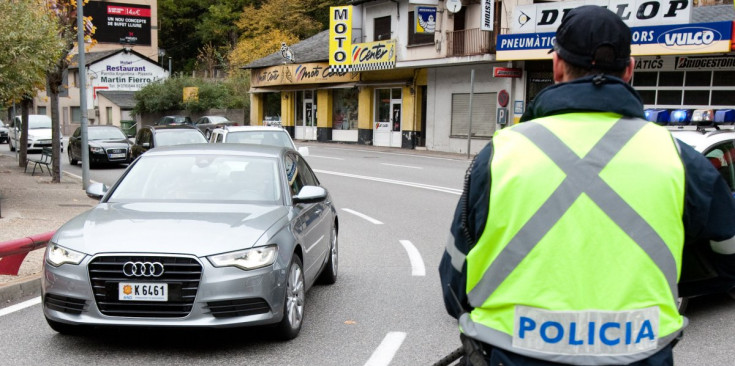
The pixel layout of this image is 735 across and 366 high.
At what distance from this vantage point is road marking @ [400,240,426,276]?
7.67 m

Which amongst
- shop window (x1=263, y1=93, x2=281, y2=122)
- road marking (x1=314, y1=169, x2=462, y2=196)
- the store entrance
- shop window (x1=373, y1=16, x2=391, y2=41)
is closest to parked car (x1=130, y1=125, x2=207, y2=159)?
road marking (x1=314, y1=169, x2=462, y2=196)

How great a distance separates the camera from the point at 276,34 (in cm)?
5706

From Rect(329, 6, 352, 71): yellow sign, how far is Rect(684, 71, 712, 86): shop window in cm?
1685

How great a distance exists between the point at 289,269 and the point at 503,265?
3.51 m

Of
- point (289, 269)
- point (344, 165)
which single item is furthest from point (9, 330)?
point (344, 165)

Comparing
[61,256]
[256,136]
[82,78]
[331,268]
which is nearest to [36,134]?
[82,78]

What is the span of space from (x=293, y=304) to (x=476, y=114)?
25734 mm

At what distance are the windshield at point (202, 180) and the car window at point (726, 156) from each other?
156 inches

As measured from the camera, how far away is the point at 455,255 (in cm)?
199

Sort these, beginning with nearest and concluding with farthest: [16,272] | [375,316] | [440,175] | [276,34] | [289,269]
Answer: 1. [289,269]
2. [375,316]
3. [16,272]
4. [440,175]
5. [276,34]

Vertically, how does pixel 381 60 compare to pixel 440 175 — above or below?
above

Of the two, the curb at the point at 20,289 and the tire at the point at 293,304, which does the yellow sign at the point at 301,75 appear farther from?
the tire at the point at 293,304

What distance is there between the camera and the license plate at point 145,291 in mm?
4711

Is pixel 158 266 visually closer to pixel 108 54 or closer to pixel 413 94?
pixel 413 94
